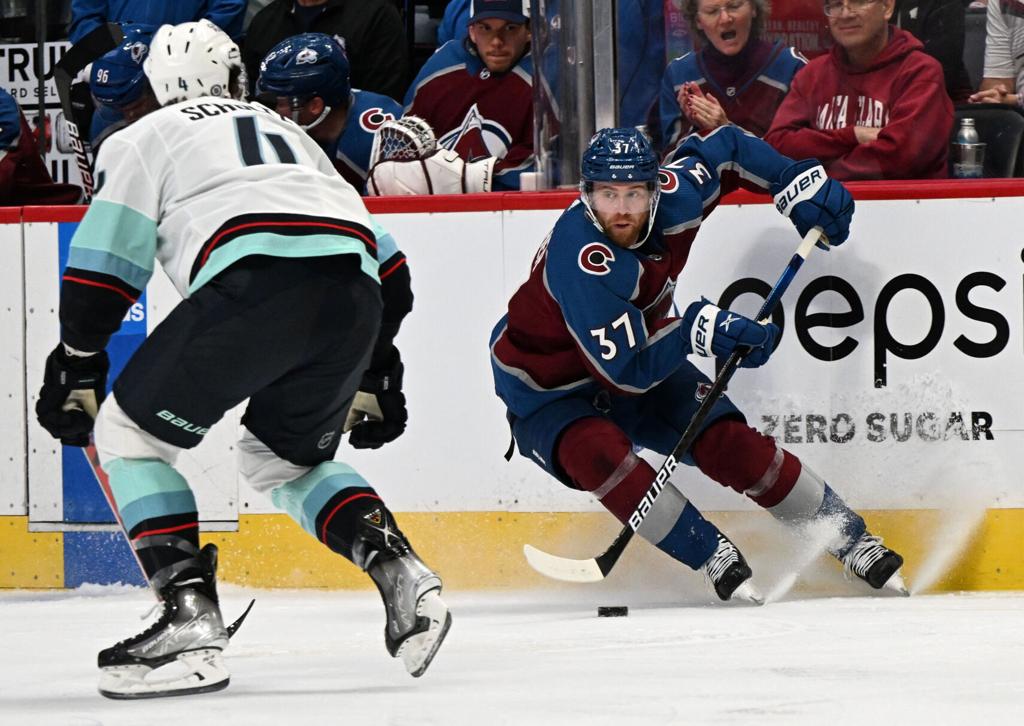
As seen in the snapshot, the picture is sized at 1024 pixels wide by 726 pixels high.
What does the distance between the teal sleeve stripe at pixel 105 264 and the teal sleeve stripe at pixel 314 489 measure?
450 mm

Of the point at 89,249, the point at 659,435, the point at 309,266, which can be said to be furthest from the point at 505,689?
the point at 659,435

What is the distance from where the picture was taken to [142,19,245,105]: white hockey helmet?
3062 mm

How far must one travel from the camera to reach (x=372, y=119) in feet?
15.4

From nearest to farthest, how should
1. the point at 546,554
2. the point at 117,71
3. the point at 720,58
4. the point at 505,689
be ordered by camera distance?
the point at 505,689 < the point at 546,554 < the point at 720,58 < the point at 117,71

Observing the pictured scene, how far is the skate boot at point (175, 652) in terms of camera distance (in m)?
Result: 2.84

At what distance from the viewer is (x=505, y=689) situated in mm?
2807

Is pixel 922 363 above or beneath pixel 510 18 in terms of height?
beneath

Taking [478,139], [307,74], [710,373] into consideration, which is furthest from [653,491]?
[307,74]

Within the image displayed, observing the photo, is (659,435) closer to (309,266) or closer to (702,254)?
(702,254)

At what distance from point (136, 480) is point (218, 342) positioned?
29cm

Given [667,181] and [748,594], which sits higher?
[667,181]

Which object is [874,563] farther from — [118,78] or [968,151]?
[118,78]

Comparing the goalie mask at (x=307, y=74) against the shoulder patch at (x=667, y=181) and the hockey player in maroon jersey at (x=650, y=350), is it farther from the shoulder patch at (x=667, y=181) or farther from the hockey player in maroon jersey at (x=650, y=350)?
the shoulder patch at (x=667, y=181)

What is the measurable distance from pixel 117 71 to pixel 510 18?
1.07m
